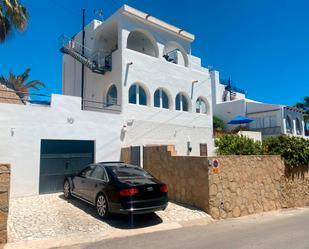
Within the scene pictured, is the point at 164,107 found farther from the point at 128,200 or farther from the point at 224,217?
the point at 128,200

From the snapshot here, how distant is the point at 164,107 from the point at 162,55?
387cm

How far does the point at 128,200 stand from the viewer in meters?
7.84

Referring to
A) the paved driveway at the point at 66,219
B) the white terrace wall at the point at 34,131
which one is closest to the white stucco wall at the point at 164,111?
the white terrace wall at the point at 34,131

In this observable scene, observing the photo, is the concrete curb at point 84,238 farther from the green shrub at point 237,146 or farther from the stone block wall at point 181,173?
Result: the green shrub at point 237,146

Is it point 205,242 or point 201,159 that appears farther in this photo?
point 201,159

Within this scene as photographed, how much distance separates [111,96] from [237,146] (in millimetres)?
8523

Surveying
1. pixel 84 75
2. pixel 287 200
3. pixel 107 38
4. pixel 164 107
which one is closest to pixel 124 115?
pixel 164 107

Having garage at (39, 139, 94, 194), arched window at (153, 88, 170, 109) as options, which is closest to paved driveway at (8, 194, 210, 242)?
garage at (39, 139, 94, 194)

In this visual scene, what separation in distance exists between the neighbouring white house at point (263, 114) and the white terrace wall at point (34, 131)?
65.5 ft

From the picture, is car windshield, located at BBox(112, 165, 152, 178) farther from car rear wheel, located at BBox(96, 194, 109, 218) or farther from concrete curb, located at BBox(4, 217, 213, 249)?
concrete curb, located at BBox(4, 217, 213, 249)

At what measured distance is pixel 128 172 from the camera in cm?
922

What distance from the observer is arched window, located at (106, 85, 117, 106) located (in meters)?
17.6

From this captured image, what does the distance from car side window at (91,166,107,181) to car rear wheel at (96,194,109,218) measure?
1.95 feet

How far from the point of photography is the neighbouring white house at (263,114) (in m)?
28.2
